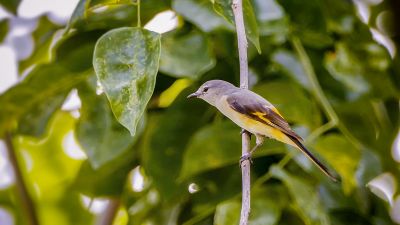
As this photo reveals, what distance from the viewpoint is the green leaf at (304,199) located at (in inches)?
53.1

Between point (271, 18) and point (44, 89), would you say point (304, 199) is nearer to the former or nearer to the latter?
point (271, 18)

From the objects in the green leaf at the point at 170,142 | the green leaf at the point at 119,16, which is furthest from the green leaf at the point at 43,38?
the green leaf at the point at 170,142

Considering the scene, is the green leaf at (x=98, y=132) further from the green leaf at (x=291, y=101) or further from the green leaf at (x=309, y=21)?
the green leaf at (x=309, y=21)

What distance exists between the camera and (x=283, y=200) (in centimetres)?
149

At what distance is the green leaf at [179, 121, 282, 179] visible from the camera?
1469mm

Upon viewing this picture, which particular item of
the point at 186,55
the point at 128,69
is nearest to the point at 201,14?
the point at 186,55

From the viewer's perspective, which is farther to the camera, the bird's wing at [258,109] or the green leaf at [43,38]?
the green leaf at [43,38]

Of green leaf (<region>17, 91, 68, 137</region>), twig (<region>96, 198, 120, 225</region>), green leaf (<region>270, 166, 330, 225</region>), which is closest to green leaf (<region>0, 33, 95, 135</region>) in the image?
green leaf (<region>17, 91, 68, 137</region>)

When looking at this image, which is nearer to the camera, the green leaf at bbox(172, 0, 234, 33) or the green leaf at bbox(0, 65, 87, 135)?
the green leaf at bbox(172, 0, 234, 33)

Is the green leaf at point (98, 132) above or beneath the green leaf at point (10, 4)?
beneath

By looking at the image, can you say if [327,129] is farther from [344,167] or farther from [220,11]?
[220,11]

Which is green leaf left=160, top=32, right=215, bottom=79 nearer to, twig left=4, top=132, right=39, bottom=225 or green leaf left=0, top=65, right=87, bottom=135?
green leaf left=0, top=65, right=87, bottom=135

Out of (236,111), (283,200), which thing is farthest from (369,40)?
(283,200)

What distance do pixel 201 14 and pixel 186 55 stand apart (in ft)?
0.28
